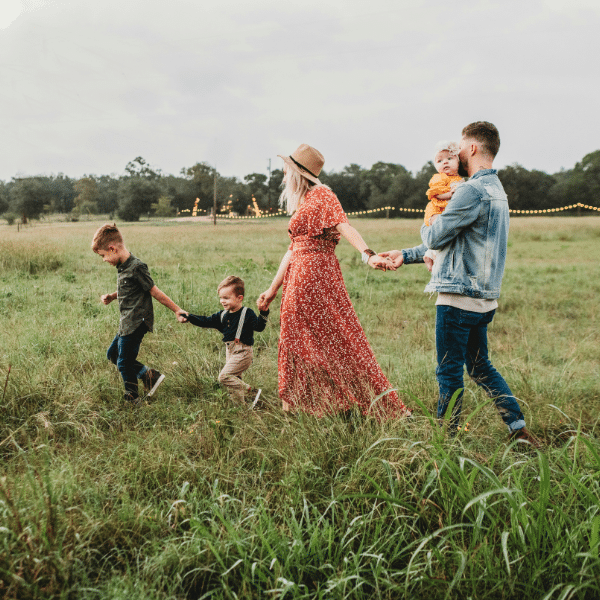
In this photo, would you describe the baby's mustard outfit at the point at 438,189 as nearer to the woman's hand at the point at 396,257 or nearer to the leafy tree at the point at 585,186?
the woman's hand at the point at 396,257

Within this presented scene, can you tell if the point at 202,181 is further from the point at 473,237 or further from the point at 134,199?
the point at 473,237

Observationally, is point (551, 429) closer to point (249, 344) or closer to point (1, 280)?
point (249, 344)

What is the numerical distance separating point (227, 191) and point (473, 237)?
35522 mm

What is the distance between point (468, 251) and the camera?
2.89 metres

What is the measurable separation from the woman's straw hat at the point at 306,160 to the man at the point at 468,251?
39.6 inches

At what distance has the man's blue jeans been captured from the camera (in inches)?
115

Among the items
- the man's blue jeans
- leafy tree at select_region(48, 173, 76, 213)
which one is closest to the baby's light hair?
the man's blue jeans

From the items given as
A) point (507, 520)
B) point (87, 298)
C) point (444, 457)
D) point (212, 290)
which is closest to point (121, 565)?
point (444, 457)

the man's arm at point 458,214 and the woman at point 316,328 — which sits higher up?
the man's arm at point 458,214

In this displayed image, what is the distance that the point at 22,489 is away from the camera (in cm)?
208

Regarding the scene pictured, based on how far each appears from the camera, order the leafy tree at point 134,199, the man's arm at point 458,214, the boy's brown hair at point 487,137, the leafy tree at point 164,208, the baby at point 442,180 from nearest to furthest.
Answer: the man's arm at point 458,214, the boy's brown hair at point 487,137, the baby at point 442,180, the leafy tree at point 134,199, the leafy tree at point 164,208

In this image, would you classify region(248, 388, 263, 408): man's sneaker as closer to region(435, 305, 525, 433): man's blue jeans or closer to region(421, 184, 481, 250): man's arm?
region(435, 305, 525, 433): man's blue jeans

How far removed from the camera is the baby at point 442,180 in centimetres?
315

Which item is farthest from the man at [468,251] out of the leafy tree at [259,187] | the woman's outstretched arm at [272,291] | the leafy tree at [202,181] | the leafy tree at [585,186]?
the leafy tree at [585,186]
